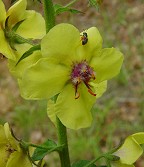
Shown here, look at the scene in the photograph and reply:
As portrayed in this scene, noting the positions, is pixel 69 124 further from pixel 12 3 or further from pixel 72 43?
pixel 12 3

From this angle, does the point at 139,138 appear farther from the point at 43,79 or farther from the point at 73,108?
the point at 43,79

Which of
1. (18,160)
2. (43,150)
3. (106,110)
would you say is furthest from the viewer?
(106,110)

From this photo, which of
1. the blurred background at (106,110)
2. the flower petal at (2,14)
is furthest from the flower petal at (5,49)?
the blurred background at (106,110)

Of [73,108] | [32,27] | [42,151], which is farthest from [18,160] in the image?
[32,27]

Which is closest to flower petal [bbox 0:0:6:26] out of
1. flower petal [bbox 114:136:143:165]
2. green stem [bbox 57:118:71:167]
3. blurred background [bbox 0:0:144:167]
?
green stem [bbox 57:118:71:167]

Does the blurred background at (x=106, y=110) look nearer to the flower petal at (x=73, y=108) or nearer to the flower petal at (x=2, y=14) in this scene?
the flower petal at (x=2, y=14)

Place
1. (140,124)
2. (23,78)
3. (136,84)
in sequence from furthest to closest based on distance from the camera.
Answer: (136,84) → (140,124) → (23,78)

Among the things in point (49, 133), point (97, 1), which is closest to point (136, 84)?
point (49, 133)
